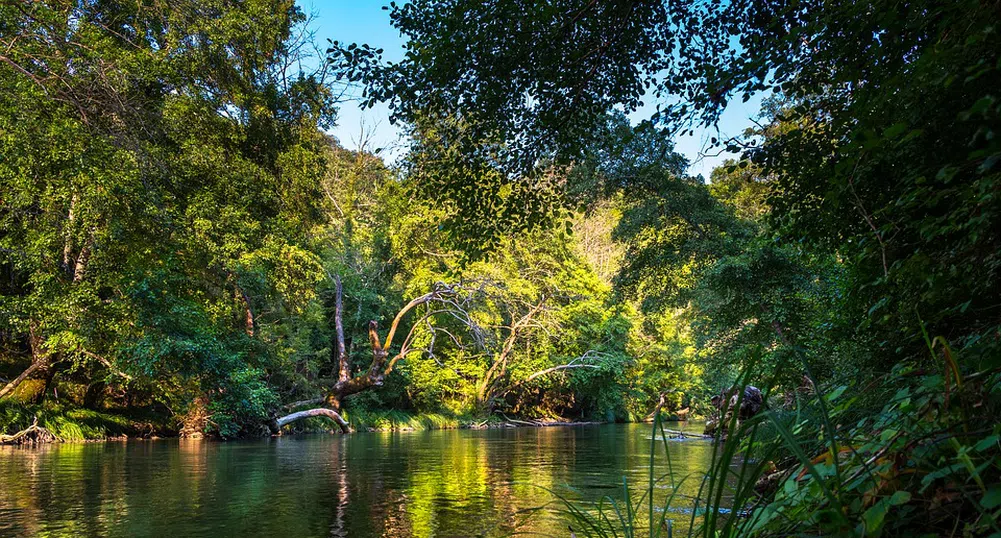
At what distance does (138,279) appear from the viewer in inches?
585

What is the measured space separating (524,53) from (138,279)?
1244cm

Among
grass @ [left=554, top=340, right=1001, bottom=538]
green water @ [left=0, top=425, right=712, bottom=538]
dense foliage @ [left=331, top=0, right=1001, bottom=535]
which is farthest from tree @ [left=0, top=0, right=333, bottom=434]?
grass @ [left=554, top=340, right=1001, bottom=538]

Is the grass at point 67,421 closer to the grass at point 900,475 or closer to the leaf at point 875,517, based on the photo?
the grass at point 900,475

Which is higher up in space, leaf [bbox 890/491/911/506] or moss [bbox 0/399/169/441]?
leaf [bbox 890/491/911/506]

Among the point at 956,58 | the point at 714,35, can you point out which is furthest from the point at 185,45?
the point at 956,58

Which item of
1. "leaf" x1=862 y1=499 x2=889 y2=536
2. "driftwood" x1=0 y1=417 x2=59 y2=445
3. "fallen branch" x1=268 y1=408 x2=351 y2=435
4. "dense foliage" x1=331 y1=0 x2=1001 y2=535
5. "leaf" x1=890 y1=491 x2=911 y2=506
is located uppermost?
"dense foliage" x1=331 y1=0 x2=1001 y2=535

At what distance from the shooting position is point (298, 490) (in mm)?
7781

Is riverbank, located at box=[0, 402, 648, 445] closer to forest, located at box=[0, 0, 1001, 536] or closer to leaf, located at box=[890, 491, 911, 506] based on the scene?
forest, located at box=[0, 0, 1001, 536]

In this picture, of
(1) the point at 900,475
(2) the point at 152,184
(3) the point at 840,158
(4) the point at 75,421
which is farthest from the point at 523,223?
(4) the point at 75,421

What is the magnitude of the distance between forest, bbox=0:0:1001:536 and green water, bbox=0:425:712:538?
1.16 metres

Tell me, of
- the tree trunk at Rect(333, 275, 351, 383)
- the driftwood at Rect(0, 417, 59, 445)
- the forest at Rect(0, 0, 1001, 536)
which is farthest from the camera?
the tree trunk at Rect(333, 275, 351, 383)

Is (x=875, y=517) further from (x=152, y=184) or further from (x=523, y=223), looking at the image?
(x=152, y=184)

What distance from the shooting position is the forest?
2014 millimetres

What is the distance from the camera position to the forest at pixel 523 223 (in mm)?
2014
